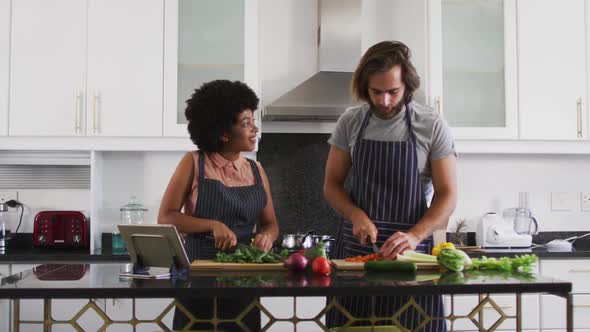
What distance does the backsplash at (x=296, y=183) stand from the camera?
12.6 feet

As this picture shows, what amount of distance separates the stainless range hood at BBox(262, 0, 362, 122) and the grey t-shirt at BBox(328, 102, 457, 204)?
1200mm

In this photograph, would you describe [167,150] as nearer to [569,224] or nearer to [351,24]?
[351,24]

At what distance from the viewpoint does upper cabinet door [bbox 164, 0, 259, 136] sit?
3.51 meters

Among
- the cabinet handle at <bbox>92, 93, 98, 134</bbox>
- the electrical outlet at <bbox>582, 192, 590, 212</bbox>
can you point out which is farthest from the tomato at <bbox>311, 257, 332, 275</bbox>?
the electrical outlet at <bbox>582, 192, 590, 212</bbox>

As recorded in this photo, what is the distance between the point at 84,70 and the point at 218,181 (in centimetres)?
145

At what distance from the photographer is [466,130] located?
3.64m

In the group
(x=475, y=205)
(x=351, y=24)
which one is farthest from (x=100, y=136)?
(x=475, y=205)

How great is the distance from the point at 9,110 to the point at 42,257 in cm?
76

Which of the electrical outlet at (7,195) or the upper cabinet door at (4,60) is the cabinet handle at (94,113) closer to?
the upper cabinet door at (4,60)

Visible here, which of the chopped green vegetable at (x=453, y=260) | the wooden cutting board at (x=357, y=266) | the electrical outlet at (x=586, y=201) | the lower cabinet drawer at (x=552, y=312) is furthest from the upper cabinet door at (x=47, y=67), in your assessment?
the electrical outlet at (x=586, y=201)

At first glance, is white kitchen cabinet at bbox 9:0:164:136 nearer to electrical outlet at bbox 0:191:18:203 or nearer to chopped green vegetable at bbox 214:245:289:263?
electrical outlet at bbox 0:191:18:203

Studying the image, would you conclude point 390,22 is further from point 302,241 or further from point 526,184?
point 302,241

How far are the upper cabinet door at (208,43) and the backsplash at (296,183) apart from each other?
0.46 m

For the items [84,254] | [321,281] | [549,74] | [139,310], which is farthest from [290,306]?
[549,74]
